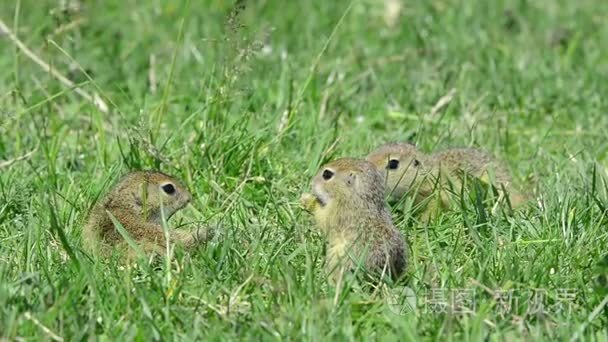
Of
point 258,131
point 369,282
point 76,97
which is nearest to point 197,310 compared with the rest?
point 369,282

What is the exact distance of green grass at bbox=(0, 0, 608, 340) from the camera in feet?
15.3

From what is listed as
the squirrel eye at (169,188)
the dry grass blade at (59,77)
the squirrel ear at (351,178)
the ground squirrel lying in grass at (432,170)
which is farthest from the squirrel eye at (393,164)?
the dry grass blade at (59,77)

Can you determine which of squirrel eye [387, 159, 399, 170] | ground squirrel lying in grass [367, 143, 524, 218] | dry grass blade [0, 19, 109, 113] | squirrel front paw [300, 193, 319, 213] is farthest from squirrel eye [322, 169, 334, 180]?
dry grass blade [0, 19, 109, 113]

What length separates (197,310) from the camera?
4.67 metres

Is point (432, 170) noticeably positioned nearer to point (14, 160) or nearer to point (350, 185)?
point (350, 185)

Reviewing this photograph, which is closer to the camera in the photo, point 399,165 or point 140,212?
point 140,212

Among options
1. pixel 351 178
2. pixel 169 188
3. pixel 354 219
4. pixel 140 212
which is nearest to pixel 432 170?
pixel 351 178

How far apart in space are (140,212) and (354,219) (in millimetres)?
1026

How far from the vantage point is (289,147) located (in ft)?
23.0

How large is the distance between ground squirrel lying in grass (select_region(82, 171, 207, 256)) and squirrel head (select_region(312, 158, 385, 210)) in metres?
0.59

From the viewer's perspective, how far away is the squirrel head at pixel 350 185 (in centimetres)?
545

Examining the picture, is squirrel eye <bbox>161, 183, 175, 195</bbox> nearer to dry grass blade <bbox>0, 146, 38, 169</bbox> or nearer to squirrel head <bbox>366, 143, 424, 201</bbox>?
dry grass blade <bbox>0, 146, 38, 169</bbox>

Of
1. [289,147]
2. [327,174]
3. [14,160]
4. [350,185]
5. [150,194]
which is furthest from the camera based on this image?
[289,147]

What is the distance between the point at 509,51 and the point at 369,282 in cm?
416
